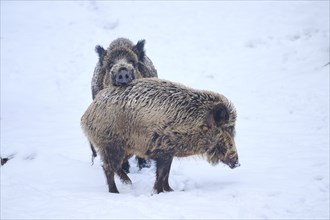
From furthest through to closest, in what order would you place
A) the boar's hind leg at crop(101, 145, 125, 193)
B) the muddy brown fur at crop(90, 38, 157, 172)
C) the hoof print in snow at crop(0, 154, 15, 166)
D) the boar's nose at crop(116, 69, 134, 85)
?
the hoof print in snow at crop(0, 154, 15, 166) < the muddy brown fur at crop(90, 38, 157, 172) < the boar's nose at crop(116, 69, 134, 85) < the boar's hind leg at crop(101, 145, 125, 193)

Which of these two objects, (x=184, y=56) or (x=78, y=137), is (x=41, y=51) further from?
(x=78, y=137)

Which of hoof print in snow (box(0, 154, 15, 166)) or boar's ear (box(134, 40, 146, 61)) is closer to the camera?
hoof print in snow (box(0, 154, 15, 166))

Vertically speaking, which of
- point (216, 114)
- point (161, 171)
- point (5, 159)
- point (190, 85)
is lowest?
point (5, 159)

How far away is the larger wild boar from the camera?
5.91m

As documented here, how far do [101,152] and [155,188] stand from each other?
2.92 ft

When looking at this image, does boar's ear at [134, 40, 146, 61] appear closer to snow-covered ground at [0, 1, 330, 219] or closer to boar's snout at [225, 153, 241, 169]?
snow-covered ground at [0, 1, 330, 219]

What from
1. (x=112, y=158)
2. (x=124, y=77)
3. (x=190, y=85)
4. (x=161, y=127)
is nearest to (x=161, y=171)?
(x=161, y=127)

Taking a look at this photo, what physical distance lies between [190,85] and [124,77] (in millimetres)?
5872

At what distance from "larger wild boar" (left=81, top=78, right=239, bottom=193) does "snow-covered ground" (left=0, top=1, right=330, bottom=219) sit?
0.48 m

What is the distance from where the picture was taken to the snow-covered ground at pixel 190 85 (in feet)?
17.6

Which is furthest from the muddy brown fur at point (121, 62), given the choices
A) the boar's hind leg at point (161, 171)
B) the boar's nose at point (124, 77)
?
the boar's hind leg at point (161, 171)

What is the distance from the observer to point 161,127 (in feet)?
19.3

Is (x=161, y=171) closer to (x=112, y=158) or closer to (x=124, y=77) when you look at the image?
(x=112, y=158)

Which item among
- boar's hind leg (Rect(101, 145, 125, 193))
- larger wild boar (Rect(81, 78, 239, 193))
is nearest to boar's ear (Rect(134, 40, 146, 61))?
larger wild boar (Rect(81, 78, 239, 193))
